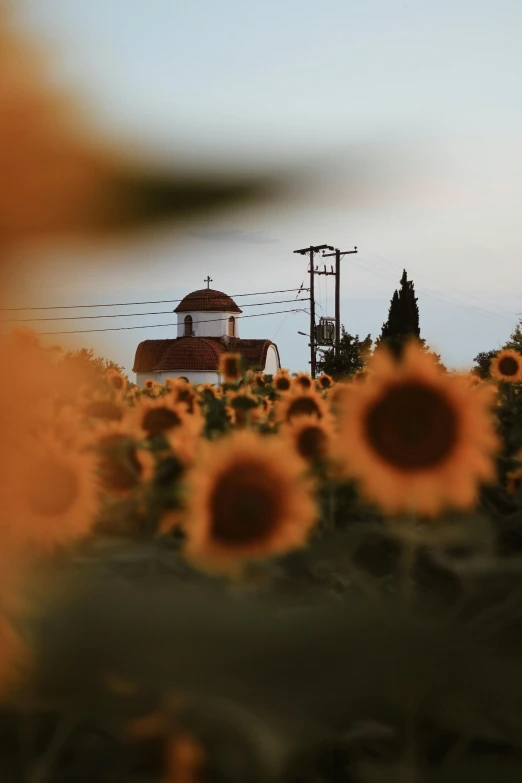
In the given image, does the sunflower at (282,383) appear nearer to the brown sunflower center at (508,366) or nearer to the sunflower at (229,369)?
the sunflower at (229,369)

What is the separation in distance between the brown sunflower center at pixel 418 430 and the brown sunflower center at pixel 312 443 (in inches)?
15.6

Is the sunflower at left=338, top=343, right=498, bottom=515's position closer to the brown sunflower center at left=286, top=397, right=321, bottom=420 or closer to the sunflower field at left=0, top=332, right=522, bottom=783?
the sunflower field at left=0, top=332, right=522, bottom=783

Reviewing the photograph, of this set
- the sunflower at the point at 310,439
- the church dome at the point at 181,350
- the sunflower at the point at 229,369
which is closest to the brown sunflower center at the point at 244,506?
the church dome at the point at 181,350

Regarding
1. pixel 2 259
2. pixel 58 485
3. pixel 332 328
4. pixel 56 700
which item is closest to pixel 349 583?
pixel 58 485

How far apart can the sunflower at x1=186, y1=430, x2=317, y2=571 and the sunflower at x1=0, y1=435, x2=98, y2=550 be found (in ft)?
0.40

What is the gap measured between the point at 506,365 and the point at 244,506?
19.2 ft

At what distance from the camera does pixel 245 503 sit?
91cm

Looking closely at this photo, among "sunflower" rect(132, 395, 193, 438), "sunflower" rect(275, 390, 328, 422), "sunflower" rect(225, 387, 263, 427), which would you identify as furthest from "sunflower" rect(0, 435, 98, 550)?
"sunflower" rect(275, 390, 328, 422)

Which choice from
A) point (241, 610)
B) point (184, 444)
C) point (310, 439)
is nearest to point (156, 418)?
point (310, 439)

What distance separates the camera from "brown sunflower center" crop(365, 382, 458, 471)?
1.09 m

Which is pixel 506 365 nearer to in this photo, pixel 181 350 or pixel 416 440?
pixel 181 350

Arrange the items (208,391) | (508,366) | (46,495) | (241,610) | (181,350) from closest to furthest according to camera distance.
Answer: (241,610) → (46,495) → (181,350) → (208,391) → (508,366)

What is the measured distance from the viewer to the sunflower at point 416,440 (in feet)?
3.52

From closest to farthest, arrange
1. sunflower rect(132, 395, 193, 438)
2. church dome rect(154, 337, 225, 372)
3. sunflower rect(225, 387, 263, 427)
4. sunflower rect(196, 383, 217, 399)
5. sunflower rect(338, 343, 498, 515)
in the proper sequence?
1. sunflower rect(338, 343, 498, 515)
2. sunflower rect(132, 395, 193, 438)
3. church dome rect(154, 337, 225, 372)
4. sunflower rect(225, 387, 263, 427)
5. sunflower rect(196, 383, 217, 399)
